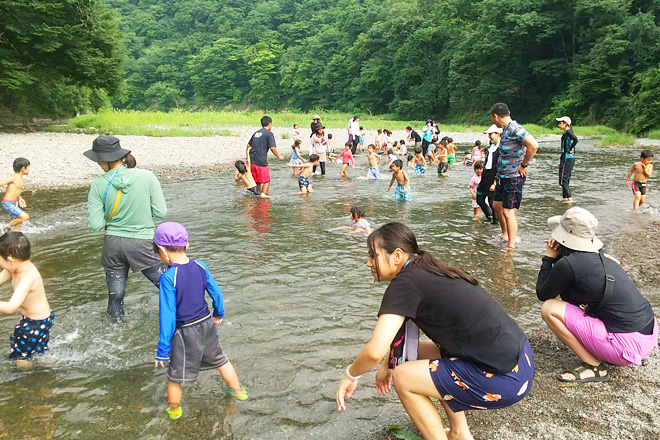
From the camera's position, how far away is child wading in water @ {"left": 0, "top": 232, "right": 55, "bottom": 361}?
3.81 m

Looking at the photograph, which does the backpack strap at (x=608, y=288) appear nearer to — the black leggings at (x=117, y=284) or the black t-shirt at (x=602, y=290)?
the black t-shirt at (x=602, y=290)

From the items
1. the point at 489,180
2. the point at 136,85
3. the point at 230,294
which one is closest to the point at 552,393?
the point at 230,294

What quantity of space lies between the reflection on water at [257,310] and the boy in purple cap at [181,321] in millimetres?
377

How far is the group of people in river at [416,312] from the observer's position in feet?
8.16

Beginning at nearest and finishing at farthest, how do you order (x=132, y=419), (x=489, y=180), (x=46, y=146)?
(x=132, y=419) → (x=489, y=180) → (x=46, y=146)

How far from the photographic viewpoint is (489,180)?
27.1 ft

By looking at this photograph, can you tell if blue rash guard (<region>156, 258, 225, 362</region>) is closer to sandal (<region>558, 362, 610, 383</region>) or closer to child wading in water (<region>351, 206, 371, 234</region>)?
sandal (<region>558, 362, 610, 383</region>)

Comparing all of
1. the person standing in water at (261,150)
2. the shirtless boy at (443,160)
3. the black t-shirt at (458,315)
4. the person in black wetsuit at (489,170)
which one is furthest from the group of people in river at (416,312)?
the shirtless boy at (443,160)

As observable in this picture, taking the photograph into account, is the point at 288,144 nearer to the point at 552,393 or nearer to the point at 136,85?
the point at 552,393

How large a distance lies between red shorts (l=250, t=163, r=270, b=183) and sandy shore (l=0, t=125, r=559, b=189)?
209 inches

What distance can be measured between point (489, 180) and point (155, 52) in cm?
10935

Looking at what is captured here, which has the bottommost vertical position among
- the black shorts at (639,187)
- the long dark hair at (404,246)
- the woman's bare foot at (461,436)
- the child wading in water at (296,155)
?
the woman's bare foot at (461,436)

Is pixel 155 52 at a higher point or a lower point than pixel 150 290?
higher

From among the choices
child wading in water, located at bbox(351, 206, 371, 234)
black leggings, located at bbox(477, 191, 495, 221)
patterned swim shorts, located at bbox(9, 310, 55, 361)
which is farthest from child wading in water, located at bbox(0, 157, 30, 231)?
black leggings, located at bbox(477, 191, 495, 221)
